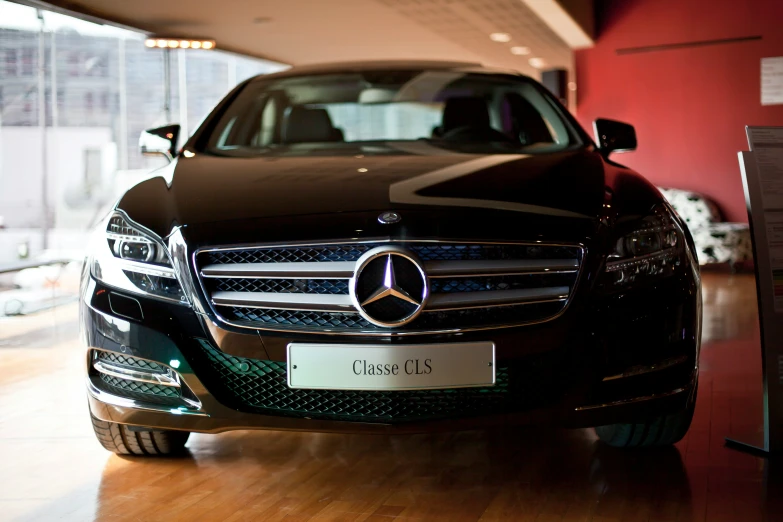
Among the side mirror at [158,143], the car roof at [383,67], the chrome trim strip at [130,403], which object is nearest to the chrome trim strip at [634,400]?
the chrome trim strip at [130,403]

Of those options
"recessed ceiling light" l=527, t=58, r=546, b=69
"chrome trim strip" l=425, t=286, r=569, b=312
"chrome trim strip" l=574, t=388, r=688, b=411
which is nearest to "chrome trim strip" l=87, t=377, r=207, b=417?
"chrome trim strip" l=425, t=286, r=569, b=312

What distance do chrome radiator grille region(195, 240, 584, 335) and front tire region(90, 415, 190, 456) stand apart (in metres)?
0.60

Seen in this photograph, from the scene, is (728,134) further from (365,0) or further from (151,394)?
(151,394)

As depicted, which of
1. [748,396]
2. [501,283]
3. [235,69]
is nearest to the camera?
[501,283]

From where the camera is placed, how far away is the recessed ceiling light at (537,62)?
14.1 meters

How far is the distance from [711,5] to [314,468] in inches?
320

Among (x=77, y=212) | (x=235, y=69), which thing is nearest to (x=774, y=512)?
(x=77, y=212)

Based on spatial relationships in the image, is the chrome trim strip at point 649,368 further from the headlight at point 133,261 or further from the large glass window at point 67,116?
the large glass window at point 67,116

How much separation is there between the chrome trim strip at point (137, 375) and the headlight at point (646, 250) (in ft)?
2.81

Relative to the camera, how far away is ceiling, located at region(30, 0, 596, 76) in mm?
8141

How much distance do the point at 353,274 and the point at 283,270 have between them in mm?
138

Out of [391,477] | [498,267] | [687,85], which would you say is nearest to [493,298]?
[498,267]

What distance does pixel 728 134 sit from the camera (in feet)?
29.6

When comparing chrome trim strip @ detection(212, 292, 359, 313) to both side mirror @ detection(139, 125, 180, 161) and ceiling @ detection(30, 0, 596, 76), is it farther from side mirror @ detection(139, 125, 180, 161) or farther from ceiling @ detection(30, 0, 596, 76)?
ceiling @ detection(30, 0, 596, 76)
